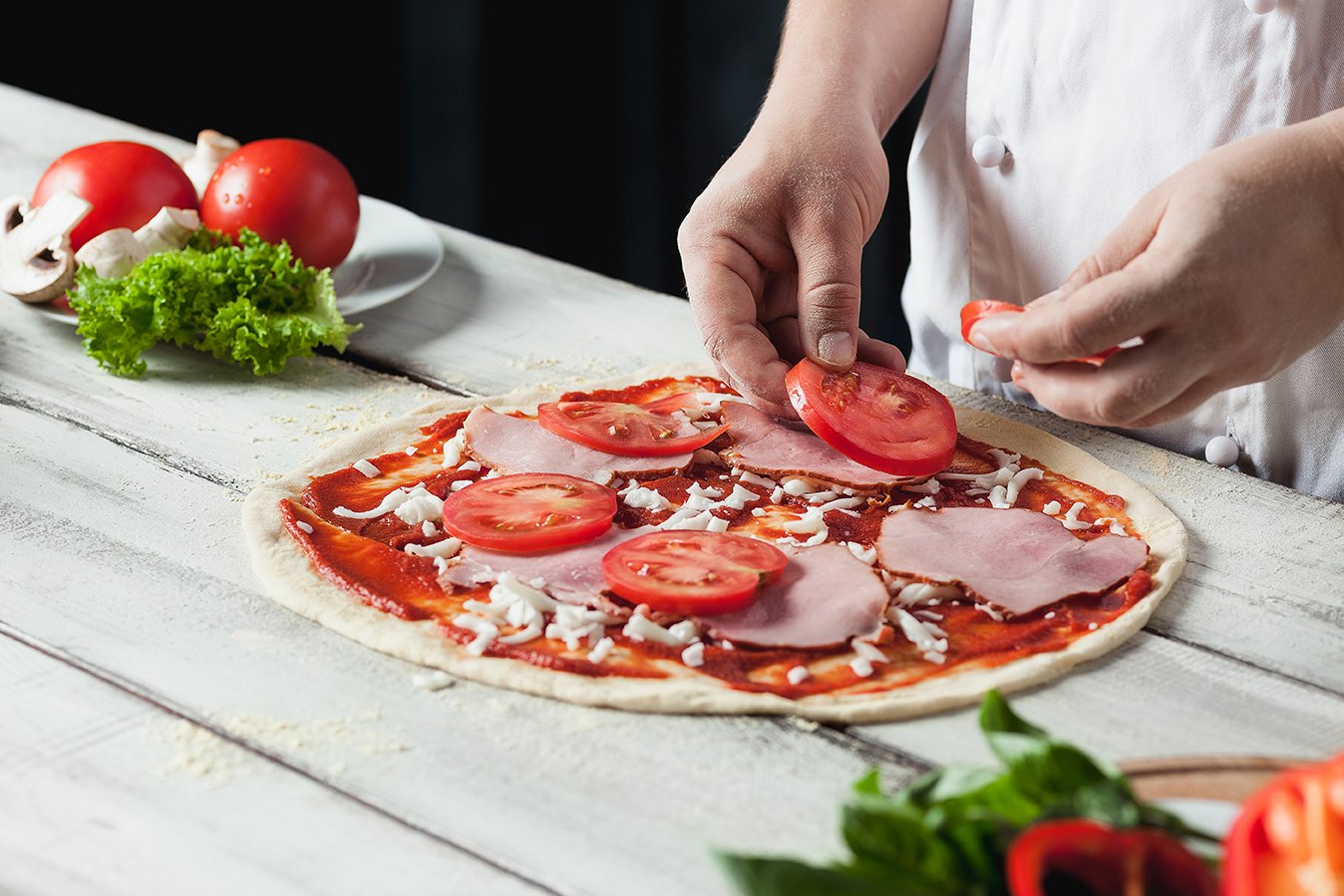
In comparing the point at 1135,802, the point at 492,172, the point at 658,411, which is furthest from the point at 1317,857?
the point at 492,172

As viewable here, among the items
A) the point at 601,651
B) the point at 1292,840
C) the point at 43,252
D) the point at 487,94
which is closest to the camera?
the point at 1292,840

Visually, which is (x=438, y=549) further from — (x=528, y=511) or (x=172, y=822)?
(x=172, y=822)

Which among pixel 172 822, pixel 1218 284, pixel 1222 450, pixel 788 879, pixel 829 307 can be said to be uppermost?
pixel 1218 284

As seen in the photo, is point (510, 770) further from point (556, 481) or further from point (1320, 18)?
point (1320, 18)

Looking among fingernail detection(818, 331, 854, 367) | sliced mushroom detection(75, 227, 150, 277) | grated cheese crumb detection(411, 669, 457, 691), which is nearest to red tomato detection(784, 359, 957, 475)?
fingernail detection(818, 331, 854, 367)

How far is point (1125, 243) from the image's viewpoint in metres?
1.86

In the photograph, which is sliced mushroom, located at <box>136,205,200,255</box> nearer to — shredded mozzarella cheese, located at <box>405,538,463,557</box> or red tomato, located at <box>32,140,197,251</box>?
red tomato, located at <box>32,140,197,251</box>

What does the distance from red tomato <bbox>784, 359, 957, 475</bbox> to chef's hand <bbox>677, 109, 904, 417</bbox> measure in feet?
0.17

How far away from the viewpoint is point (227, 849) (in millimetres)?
1394

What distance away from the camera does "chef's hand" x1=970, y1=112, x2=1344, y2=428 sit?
1.72 m

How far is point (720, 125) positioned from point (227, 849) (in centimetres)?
432

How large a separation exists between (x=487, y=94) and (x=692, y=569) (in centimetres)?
406

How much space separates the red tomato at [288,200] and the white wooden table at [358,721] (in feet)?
1.73

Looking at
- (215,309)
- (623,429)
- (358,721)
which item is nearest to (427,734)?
(358,721)
